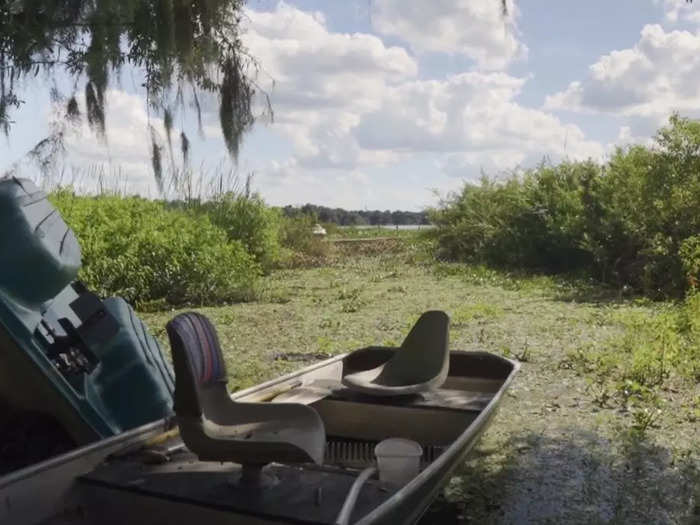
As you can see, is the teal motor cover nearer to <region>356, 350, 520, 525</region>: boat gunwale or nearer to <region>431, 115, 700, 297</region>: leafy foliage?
<region>356, 350, 520, 525</region>: boat gunwale

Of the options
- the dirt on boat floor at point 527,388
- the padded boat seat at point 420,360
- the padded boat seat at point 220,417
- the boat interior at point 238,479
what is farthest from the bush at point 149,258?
the boat interior at point 238,479

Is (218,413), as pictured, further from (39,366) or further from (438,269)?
(438,269)

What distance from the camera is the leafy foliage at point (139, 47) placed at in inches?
282

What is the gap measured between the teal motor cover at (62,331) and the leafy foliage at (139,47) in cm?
264

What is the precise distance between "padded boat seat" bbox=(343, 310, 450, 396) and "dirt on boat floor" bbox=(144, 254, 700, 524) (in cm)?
64

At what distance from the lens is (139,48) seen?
8.40 m

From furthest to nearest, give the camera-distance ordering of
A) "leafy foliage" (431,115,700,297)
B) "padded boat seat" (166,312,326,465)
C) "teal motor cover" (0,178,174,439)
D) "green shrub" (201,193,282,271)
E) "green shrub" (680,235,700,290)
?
"green shrub" (201,193,282,271)
"leafy foliage" (431,115,700,297)
"green shrub" (680,235,700,290)
"teal motor cover" (0,178,174,439)
"padded boat seat" (166,312,326,465)

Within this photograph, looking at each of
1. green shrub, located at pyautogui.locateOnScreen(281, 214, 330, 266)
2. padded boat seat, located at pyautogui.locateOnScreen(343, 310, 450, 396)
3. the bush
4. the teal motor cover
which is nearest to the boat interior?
the teal motor cover

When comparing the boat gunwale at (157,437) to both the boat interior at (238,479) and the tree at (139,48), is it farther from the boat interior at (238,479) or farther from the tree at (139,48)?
the tree at (139,48)

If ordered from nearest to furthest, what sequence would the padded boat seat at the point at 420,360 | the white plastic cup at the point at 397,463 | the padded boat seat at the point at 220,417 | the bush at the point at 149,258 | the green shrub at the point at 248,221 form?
the padded boat seat at the point at 220,417 → the white plastic cup at the point at 397,463 → the padded boat seat at the point at 420,360 → the bush at the point at 149,258 → the green shrub at the point at 248,221

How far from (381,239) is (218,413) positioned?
21533 millimetres

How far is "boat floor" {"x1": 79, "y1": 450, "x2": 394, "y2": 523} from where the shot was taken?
330 cm

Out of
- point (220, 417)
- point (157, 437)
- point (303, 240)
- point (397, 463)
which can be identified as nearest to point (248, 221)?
point (303, 240)

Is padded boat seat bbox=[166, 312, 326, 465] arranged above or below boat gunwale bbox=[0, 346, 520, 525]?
above
